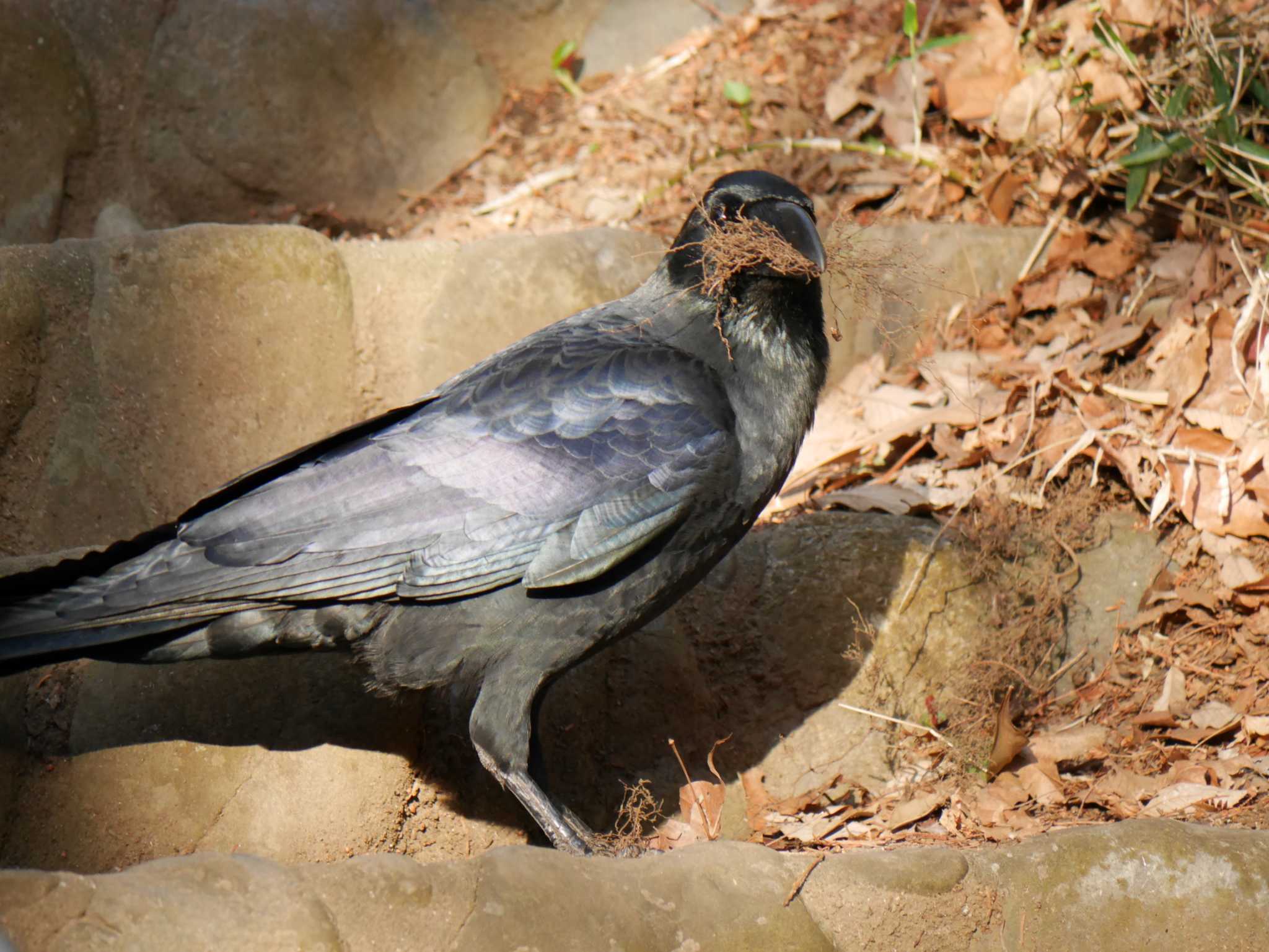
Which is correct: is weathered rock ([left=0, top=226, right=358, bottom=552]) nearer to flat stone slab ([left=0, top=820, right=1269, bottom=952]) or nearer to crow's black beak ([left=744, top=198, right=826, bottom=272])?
crow's black beak ([left=744, top=198, right=826, bottom=272])

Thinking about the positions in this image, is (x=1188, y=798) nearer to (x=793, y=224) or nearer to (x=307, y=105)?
(x=793, y=224)

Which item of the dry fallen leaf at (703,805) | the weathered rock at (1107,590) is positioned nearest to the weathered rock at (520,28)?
the weathered rock at (1107,590)

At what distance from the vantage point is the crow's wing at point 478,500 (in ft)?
11.4

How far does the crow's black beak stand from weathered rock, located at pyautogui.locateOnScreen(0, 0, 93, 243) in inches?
132

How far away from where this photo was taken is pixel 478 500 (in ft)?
11.6

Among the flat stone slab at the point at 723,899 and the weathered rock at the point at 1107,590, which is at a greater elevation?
the flat stone slab at the point at 723,899

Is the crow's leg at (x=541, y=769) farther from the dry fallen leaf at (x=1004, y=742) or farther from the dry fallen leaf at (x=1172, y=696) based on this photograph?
the dry fallen leaf at (x=1172, y=696)

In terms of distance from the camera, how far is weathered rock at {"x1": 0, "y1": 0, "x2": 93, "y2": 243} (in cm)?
527

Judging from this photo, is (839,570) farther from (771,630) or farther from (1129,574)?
(1129,574)

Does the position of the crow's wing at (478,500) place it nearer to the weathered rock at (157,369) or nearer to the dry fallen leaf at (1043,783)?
the weathered rock at (157,369)

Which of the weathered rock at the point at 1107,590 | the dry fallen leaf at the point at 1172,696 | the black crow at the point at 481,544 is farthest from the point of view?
the weathered rock at the point at 1107,590

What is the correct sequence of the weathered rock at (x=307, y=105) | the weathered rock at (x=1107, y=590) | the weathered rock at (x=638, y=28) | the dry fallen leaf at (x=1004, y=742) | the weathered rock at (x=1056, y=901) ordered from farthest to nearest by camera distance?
the weathered rock at (x=638, y=28)
the weathered rock at (x=307, y=105)
the weathered rock at (x=1107, y=590)
the dry fallen leaf at (x=1004, y=742)
the weathered rock at (x=1056, y=901)

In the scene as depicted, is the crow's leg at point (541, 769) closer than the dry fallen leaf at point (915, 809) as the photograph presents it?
Yes

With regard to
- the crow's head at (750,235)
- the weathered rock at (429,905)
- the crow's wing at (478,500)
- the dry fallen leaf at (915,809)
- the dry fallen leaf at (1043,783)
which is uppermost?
the crow's head at (750,235)
